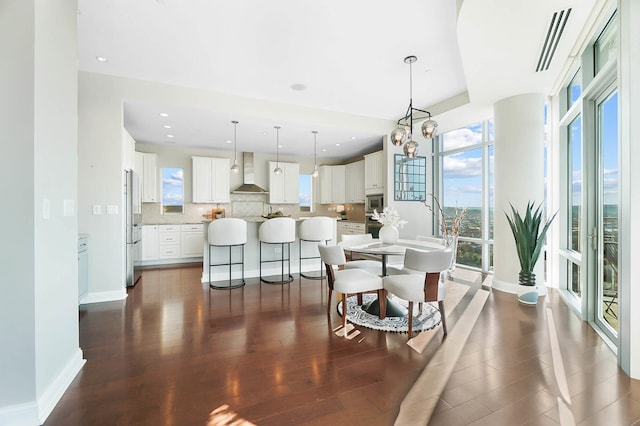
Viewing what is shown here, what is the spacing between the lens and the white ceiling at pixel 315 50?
2.57 metres

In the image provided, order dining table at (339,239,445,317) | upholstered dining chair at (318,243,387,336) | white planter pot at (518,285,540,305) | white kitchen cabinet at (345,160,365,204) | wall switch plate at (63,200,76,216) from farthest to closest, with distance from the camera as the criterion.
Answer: white kitchen cabinet at (345,160,365,204), white planter pot at (518,285,540,305), dining table at (339,239,445,317), upholstered dining chair at (318,243,387,336), wall switch plate at (63,200,76,216)

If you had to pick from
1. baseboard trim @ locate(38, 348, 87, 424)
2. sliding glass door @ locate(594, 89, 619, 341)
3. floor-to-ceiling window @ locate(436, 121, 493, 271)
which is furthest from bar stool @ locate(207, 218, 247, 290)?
sliding glass door @ locate(594, 89, 619, 341)

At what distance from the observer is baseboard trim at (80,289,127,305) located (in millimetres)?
3709

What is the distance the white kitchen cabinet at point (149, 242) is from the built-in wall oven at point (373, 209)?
15.5 feet

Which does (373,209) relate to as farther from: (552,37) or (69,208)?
(69,208)

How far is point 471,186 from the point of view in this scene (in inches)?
222

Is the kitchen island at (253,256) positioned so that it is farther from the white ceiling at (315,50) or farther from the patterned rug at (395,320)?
the patterned rug at (395,320)

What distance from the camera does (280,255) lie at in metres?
5.34

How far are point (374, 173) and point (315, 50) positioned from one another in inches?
154

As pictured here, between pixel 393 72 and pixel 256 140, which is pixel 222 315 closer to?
pixel 393 72

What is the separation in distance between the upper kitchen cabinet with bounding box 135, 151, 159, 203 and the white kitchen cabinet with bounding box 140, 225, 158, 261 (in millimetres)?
767

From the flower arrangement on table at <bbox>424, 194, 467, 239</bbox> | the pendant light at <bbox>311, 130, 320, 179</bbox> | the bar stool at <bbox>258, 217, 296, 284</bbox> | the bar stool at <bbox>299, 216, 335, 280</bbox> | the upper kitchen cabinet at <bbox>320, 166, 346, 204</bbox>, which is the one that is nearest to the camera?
the bar stool at <bbox>258, 217, 296, 284</bbox>

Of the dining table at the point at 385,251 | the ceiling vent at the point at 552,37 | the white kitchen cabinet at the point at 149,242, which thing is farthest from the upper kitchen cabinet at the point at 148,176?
the ceiling vent at the point at 552,37

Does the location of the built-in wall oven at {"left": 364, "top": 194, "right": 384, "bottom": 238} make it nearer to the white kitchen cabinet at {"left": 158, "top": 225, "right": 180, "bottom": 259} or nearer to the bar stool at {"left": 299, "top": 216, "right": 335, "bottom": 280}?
the bar stool at {"left": 299, "top": 216, "right": 335, "bottom": 280}
